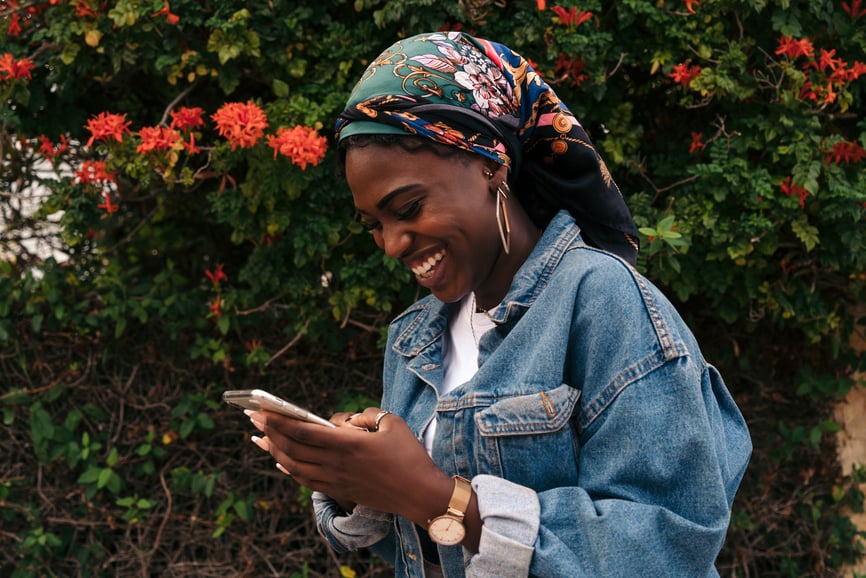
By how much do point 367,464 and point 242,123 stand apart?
5.85ft

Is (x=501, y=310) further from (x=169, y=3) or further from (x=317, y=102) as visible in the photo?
(x=169, y=3)

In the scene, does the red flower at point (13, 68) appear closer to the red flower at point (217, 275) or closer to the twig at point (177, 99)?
the twig at point (177, 99)

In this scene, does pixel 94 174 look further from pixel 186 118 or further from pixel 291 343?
pixel 291 343

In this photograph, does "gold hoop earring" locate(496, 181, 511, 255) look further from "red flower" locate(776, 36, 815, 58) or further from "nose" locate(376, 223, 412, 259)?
"red flower" locate(776, 36, 815, 58)

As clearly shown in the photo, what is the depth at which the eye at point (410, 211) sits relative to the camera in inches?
67.4

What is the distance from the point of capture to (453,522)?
156 cm

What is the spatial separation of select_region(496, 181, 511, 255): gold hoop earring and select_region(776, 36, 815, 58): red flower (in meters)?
1.78

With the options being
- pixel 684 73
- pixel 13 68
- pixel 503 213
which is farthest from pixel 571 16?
pixel 13 68

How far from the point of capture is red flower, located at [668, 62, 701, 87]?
3145mm

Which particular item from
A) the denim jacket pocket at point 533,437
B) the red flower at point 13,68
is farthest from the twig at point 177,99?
the denim jacket pocket at point 533,437

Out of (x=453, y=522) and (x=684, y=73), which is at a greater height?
(x=684, y=73)

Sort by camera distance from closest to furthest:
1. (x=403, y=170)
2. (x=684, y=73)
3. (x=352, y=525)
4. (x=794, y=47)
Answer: (x=403, y=170) < (x=352, y=525) < (x=794, y=47) < (x=684, y=73)

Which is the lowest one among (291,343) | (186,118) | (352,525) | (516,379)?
(291,343)

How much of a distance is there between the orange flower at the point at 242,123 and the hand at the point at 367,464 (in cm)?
160
